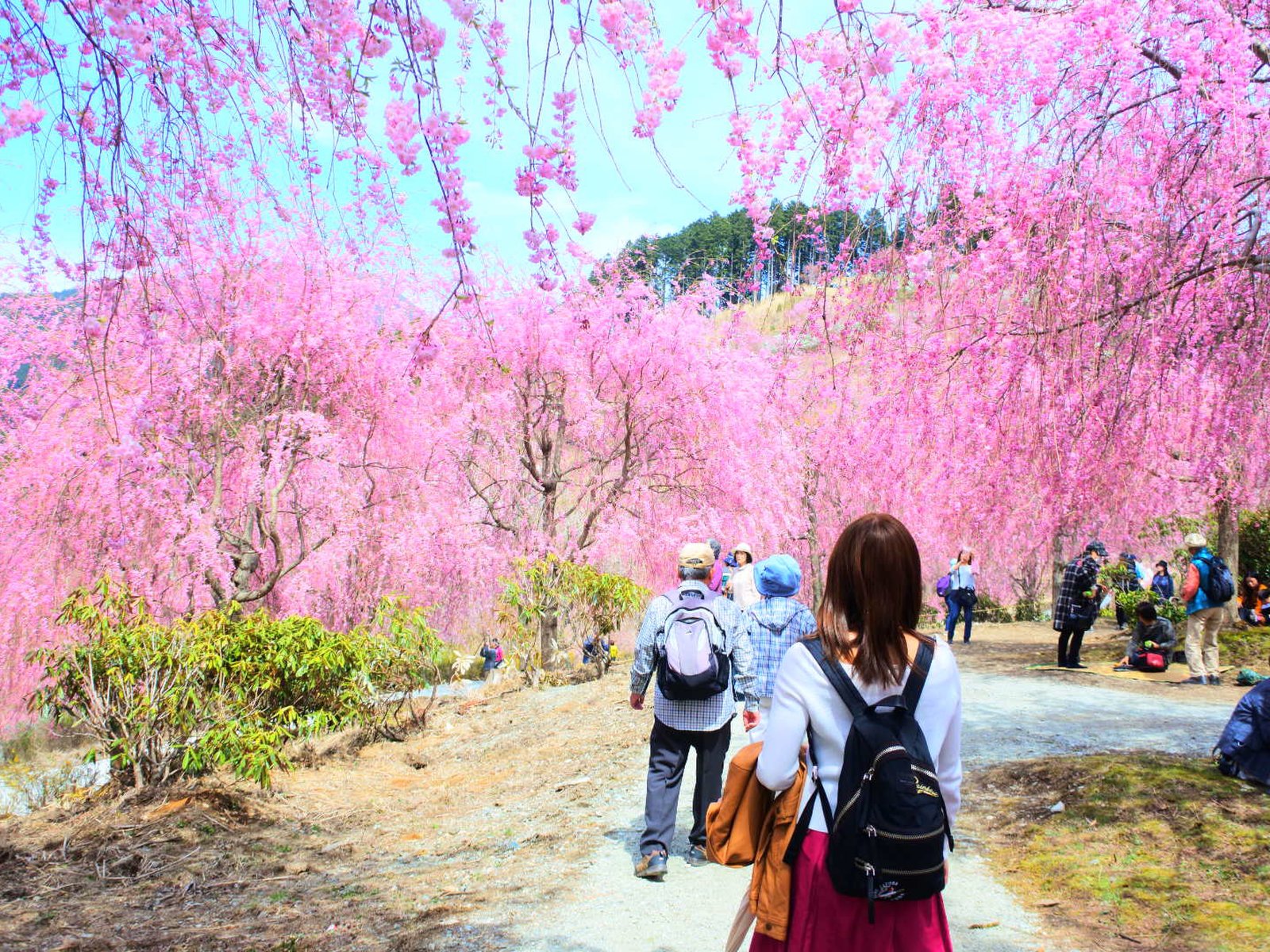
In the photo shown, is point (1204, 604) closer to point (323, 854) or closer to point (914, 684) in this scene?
point (323, 854)

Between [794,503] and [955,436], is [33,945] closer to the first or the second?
[955,436]

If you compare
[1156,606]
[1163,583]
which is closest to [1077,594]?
[1163,583]

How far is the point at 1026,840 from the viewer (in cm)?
502

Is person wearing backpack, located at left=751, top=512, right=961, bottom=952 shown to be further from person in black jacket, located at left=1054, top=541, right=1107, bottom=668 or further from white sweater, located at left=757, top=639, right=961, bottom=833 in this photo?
person in black jacket, located at left=1054, top=541, right=1107, bottom=668

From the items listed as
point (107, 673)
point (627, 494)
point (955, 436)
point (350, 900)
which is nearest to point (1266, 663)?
point (955, 436)

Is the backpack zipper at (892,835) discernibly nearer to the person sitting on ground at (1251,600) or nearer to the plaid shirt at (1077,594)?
the plaid shirt at (1077,594)

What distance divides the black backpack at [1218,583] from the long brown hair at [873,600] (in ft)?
31.2

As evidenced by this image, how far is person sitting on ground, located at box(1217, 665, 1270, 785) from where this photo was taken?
209 inches

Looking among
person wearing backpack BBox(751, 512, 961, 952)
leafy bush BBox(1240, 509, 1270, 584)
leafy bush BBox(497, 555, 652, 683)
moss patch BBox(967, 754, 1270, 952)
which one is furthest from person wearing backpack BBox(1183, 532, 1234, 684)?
person wearing backpack BBox(751, 512, 961, 952)

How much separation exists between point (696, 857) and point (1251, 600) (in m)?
14.4

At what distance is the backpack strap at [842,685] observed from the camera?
211 cm

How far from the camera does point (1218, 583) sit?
980 cm

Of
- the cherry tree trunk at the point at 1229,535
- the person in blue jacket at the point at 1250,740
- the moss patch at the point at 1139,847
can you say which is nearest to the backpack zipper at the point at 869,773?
the moss patch at the point at 1139,847

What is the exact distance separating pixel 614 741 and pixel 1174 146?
613cm
